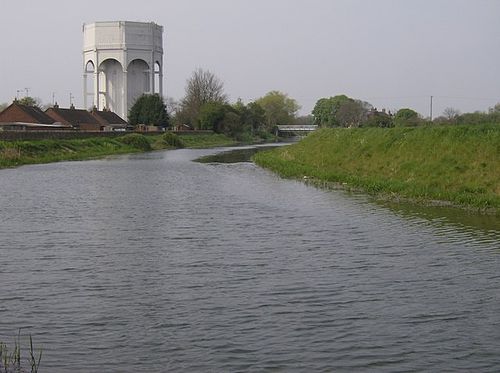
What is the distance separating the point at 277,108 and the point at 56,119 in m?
72.5

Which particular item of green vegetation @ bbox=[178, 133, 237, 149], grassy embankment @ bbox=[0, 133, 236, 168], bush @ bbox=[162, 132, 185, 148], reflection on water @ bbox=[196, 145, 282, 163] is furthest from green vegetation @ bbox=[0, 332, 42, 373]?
green vegetation @ bbox=[178, 133, 237, 149]

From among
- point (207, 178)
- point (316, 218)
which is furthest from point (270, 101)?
point (316, 218)

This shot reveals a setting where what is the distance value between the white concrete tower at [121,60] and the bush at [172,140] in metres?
27.0

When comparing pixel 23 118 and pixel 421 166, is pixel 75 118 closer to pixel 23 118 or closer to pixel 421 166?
pixel 23 118

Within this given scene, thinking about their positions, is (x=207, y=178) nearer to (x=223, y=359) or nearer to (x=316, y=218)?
(x=316, y=218)

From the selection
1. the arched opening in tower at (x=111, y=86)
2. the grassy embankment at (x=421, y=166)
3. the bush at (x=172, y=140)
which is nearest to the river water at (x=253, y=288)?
the grassy embankment at (x=421, y=166)

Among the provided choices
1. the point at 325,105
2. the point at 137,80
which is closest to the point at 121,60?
the point at 137,80

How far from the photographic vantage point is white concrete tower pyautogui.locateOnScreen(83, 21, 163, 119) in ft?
372

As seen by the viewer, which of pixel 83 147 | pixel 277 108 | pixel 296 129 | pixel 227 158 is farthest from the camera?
pixel 277 108

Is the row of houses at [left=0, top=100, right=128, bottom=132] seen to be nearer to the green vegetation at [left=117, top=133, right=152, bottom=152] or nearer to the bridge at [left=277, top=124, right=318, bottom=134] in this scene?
the green vegetation at [left=117, top=133, right=152, bottom=152]

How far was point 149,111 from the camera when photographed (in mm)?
109625

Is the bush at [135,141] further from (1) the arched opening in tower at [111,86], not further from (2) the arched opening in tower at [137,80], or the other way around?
(2) the arched opening in tower at [137,80]

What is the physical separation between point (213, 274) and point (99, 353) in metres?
4.28

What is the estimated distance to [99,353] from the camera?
325 inches
